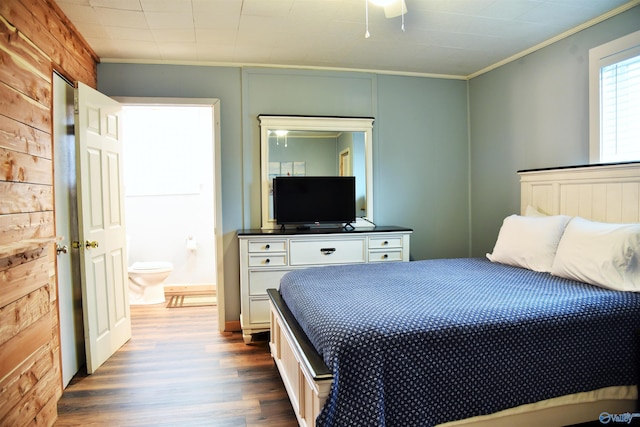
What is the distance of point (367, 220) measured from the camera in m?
4.16

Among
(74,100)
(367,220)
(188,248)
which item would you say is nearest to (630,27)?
(367,220)

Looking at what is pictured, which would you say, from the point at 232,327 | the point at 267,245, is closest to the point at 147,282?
the point at 232,327

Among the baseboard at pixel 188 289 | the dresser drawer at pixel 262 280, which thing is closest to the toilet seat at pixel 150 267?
the baseboard at pixel 188 289

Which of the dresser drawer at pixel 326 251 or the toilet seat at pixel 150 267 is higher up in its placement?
the dresser drawer at pixel 326 251

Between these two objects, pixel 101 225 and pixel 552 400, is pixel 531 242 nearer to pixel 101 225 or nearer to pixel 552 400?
pixel 552 400

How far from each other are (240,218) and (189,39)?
5.18 feet

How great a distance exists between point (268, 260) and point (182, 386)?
1.20 meters

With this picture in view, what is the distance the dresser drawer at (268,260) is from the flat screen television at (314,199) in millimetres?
404

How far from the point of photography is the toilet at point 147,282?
4.81 m

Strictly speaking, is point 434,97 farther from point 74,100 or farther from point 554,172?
point 74,100

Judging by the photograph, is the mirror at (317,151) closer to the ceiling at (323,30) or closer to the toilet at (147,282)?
the ceiling at (323,30)

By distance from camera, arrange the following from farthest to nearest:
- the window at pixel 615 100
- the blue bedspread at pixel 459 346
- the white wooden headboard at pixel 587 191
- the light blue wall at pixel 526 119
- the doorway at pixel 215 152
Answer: the doorway at pixel 215 152
the light blue wall at pixel 526 119
the window at pixel 615 100
the white wooden headboard at pixel 587 191
the blue bedspread at pixel 459 346

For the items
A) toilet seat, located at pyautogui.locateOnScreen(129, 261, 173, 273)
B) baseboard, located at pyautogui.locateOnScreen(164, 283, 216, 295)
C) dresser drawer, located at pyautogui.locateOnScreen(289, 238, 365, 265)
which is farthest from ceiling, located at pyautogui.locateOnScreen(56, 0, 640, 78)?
baseboard, located at pyautogui.locateOnScreen(164, 283, 216, 295)

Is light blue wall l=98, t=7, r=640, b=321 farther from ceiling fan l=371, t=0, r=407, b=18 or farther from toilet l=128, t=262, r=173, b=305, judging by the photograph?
ceiling fan l=371, t=0, r=407, b=18
